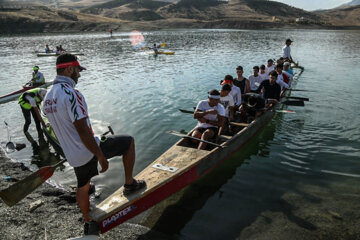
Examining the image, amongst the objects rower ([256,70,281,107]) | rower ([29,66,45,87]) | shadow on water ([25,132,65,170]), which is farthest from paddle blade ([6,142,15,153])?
rower ([256,70,281,107])

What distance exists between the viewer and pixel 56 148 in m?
9.40

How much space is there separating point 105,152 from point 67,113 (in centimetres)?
104

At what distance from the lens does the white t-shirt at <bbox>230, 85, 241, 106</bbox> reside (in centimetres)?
1030

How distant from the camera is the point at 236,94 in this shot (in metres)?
10.4

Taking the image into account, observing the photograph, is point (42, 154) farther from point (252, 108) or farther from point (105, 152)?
point (252, 108)

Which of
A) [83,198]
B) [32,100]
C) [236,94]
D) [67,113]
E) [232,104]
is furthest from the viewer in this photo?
[236,94]

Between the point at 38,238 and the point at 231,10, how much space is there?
551 ft

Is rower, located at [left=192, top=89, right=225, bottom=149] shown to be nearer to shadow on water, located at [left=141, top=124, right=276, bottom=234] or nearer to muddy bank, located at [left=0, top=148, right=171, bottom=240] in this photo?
shadow on water, located at [left=141, top=124, right=276, bottom=234]

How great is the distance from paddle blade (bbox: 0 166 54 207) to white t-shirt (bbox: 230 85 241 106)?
24.6 ft

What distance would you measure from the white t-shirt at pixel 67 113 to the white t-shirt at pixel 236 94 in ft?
24.8

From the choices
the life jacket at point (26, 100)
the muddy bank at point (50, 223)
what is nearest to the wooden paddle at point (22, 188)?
the muddy bank at point (50, 223)

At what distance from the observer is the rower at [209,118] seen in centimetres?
743

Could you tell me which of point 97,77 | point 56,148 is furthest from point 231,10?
point 56,148

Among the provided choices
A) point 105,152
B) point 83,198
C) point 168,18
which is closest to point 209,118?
point 105,152
